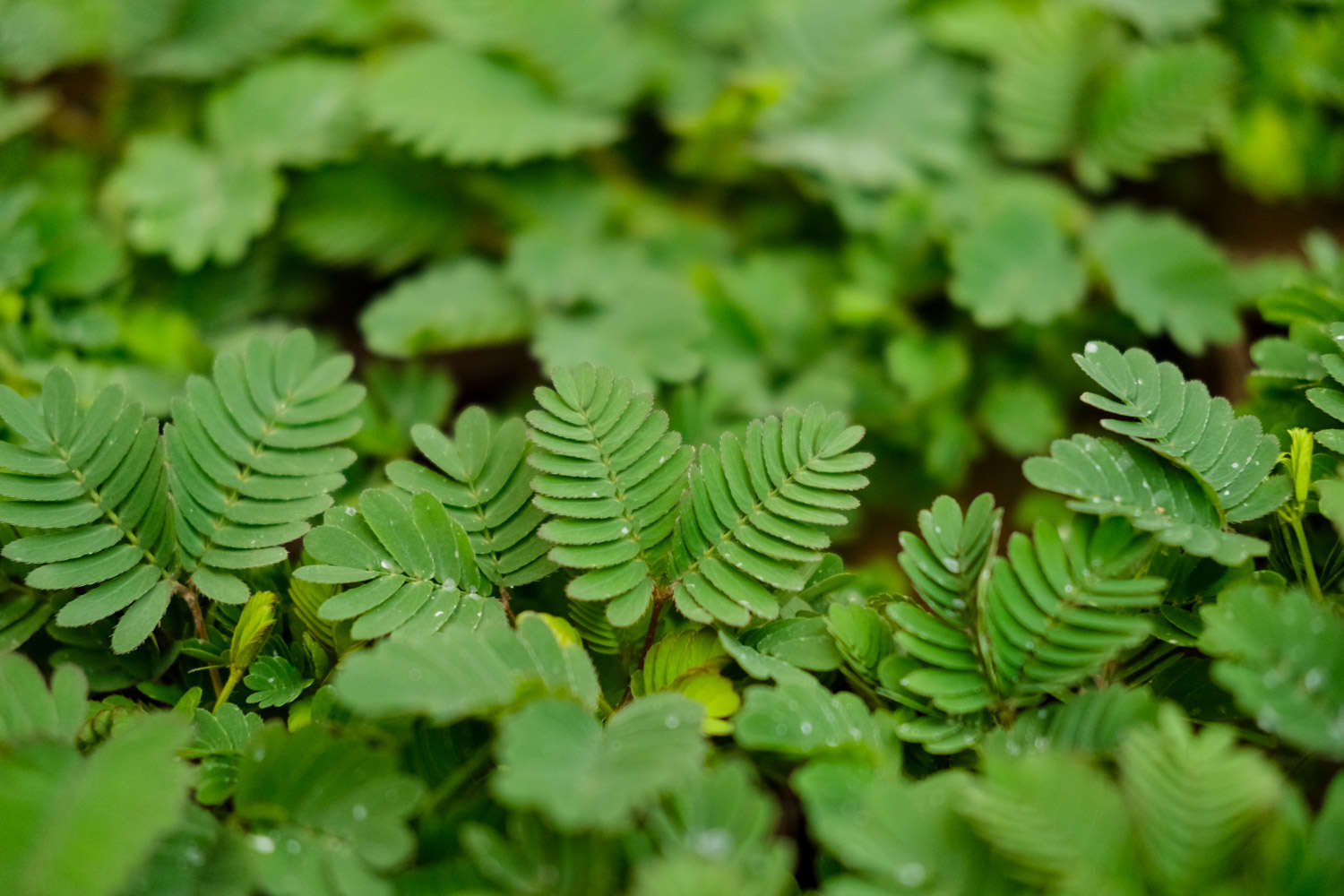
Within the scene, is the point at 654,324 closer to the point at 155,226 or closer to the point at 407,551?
the point at 407,551

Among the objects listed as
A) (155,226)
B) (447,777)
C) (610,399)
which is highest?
(610,399)

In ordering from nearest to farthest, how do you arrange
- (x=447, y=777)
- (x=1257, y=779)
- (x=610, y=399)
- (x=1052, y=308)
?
(x=1257, y=779)
(x=447, y=777)
(x=610, y=399)
(x=1052, y=308)

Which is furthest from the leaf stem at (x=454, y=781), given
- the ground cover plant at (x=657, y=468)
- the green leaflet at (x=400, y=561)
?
the green leaflet at (x=400, y=561)

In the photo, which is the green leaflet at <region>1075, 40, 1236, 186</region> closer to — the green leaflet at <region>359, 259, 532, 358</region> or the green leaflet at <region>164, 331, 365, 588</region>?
the green leaflet at <region>359, 259, 532, 358</region>

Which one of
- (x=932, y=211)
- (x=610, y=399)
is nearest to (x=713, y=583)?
(x=610, y=399)

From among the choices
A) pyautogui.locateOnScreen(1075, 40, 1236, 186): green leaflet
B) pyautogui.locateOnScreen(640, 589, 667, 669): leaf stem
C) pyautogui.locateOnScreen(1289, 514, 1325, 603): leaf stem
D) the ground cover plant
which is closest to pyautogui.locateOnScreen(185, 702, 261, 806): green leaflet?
the ground cover plant

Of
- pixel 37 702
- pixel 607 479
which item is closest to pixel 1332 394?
pixel 607 479
